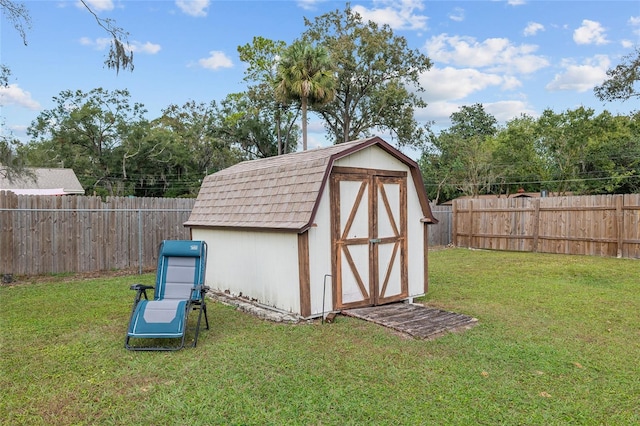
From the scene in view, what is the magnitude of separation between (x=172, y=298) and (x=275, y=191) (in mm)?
2253

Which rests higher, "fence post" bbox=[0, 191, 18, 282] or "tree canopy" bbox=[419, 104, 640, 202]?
"tree canopy" bbox=[419, 104, 640, 202]

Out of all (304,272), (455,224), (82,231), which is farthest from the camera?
(455,224)

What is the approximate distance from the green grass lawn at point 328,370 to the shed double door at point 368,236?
744 mm

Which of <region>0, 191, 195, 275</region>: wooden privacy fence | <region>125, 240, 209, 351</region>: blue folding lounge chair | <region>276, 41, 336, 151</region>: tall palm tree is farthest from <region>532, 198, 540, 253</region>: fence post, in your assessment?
<region>125, 240, 209, 351</region>: blue folding lounge chair

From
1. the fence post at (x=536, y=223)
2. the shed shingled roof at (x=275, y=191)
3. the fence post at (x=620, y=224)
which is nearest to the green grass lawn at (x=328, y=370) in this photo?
the shed shingled roof at (x=275, y=191)

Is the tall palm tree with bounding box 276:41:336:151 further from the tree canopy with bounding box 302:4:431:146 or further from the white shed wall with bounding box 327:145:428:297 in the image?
the white shed wall with bounding box 327:145:428:297

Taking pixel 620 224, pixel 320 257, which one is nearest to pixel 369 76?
pixel 620 224

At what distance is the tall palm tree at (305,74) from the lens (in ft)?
61.4

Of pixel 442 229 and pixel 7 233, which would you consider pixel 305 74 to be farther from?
pixel 7 233

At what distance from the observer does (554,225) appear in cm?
1347

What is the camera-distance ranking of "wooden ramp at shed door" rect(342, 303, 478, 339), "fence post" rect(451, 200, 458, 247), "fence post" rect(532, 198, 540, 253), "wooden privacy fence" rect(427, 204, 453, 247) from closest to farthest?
"wooden ramp at shed door" rect(342, 303, 478, 339)
"fence post" rect(532, 198, 540, 253)
"fence post" rect(451, 200, 458, 247)
"wooden privacy fence" rect(427, 204, 453, 247)

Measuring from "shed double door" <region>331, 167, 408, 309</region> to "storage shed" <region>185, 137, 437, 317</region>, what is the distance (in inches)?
0.6

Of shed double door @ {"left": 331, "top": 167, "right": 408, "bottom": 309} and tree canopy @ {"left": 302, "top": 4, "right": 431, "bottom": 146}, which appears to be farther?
tree canopy @ {"left": 302, "top": 4, "right": 431, "bottom": 146}

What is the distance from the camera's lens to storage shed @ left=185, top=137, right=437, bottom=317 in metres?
5.79
